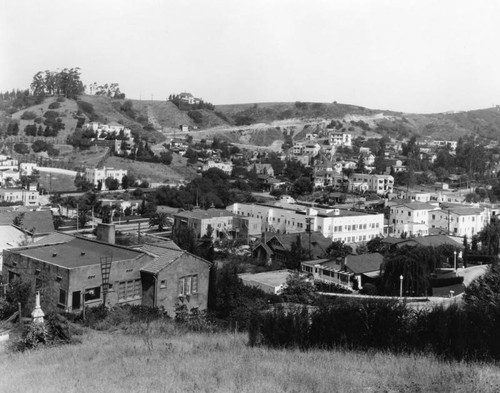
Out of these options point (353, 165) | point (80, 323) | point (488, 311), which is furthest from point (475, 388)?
point (353, 165)

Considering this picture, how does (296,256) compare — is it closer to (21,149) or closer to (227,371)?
(227,371)

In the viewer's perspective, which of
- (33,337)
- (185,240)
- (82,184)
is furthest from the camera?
(82,184)

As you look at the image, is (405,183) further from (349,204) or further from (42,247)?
(42,247)

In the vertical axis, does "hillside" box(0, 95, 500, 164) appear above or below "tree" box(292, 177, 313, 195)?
above

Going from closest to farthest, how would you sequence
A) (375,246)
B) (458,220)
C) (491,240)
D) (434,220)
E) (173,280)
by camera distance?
1. (173,280)
2. (375,246)
3. (491,240)
4. (458,220)
5. (434,220)

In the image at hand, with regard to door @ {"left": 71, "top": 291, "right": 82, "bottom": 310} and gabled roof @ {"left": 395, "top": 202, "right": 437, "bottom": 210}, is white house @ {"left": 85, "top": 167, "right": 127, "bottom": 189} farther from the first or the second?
door @ {"left": 71, "top": 291, "right": 82, "bottom": 310}

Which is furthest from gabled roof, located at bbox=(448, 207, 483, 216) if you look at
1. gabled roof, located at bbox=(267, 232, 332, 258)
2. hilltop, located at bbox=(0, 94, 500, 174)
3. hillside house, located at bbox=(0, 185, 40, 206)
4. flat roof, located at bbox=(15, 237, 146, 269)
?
hillside house, located at bbox=(0, 185, 40, 206)

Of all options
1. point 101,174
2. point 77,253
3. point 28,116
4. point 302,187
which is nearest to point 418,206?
point 302,187
